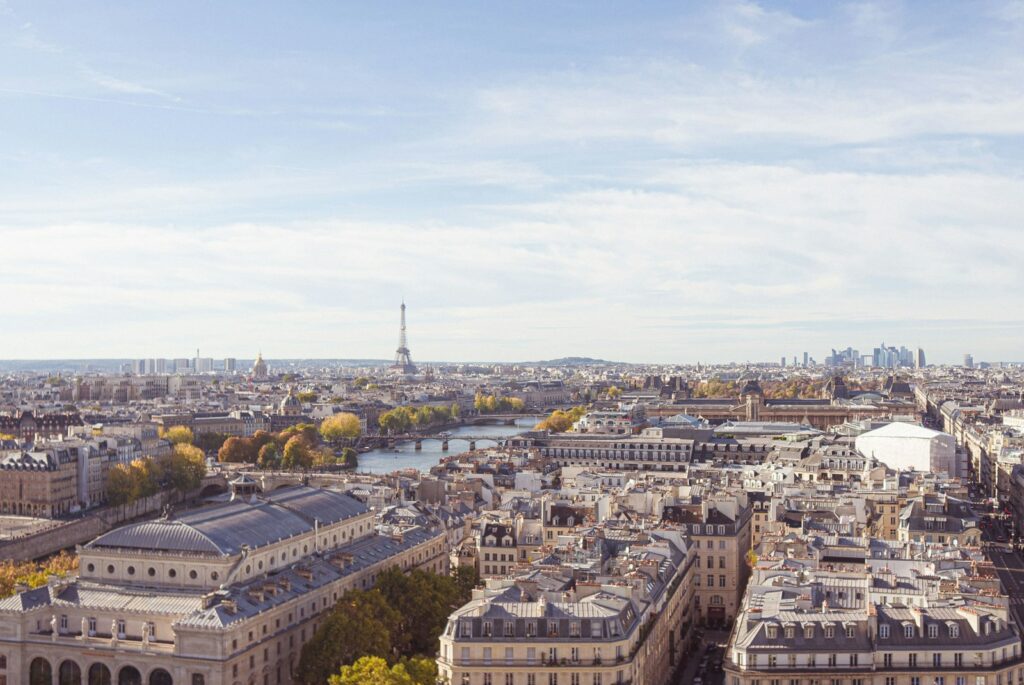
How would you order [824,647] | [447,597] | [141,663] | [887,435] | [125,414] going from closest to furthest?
[824,647]
[141,663]
[447,597]
[887,435]
[125,414]

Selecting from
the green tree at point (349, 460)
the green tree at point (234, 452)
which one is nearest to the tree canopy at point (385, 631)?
the green tree at point (234, 452)

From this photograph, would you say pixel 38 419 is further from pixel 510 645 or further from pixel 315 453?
pixel 510 645

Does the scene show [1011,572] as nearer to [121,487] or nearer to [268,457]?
[121,487]

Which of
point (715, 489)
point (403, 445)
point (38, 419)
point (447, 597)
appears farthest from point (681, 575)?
point (403, 445)

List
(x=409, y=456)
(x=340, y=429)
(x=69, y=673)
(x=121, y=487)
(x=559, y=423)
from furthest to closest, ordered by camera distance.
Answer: (x=340, y=429) < (x=409, y=456) < (x=559, y=423) < (x=121, y=487) < (x=69, y=673)

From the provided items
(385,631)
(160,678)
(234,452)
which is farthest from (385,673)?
(234,452)

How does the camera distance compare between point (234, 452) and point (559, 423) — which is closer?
point (234, 452)
